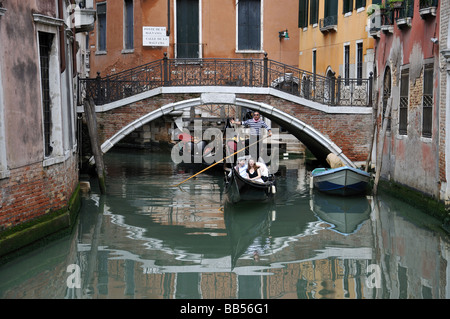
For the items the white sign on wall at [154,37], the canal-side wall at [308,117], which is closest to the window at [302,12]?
the white sign on wall at [154,37]

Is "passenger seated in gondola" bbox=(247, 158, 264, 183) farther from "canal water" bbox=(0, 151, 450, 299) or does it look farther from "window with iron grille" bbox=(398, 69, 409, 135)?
"window with iron grille" bbox=(398, 69, 409, 135)

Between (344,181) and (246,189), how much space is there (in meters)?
1.69

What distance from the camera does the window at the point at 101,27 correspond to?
16.4m

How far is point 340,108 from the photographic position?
464 inches

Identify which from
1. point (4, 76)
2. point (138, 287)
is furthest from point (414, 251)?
point (4, 76)

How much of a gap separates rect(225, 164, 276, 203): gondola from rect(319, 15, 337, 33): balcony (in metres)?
5.44

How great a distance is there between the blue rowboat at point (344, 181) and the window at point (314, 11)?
5.70 m

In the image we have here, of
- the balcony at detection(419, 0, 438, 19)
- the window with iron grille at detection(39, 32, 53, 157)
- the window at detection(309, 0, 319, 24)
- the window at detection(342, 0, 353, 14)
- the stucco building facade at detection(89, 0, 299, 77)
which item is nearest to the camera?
the window with iron grille at detection(39, 32, 53, 157)

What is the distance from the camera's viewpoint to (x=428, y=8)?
8.43 metres

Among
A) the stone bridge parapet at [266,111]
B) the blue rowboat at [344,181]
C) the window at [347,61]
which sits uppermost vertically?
the window at [347,61]

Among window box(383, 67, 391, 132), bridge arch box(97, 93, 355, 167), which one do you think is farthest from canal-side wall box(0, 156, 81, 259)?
window box(383, 67, 391, 132)

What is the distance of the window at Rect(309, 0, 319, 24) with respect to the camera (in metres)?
15.4

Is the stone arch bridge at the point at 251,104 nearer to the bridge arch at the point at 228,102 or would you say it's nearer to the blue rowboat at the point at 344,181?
the bridge arch at the point at 228,102
